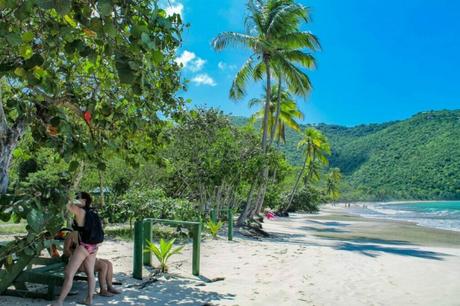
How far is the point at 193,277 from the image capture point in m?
6.98

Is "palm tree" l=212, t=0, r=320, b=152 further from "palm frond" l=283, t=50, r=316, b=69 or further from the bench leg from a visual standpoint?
the bench leg

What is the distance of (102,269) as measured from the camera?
216 inches

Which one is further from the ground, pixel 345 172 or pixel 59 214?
pixel 345 172

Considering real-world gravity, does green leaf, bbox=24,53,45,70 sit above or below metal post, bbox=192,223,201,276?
above

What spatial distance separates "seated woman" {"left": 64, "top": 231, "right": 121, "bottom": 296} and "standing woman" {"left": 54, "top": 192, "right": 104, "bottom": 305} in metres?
0.44

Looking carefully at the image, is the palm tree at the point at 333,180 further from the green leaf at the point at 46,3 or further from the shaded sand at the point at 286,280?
the green leaf at the point at 46,3

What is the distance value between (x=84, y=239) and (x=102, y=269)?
30.1 inches

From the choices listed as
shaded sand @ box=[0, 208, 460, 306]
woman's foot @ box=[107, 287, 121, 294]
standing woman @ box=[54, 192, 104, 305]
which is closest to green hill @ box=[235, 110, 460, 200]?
shaded sand @ box=[0, 208, 460, 306]

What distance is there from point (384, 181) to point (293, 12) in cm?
11391

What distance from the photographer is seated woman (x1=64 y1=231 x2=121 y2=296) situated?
5473 millimetres

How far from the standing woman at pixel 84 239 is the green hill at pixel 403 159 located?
104m

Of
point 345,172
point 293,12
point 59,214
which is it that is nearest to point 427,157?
point 345,172

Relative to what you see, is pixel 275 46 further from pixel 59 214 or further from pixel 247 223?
pixel 59 214

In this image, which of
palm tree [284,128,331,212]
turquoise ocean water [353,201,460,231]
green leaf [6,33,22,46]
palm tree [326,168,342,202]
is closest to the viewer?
green leaf [6,33,22,46]
